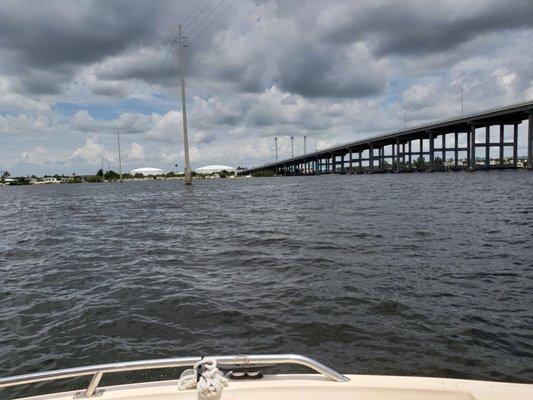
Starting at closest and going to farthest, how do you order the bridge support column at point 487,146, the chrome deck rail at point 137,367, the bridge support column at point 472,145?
1. the chrome deck rail at point 137,367
2. the bridge support column at point 472,145
3. the bridge support column at point 487,146

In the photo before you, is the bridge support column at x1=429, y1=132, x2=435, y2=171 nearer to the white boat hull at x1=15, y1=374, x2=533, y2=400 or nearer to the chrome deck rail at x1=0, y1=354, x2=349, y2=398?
the white boat hull at x1=15, y1=374, x2=533, y2=400

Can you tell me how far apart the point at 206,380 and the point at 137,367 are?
0.56m

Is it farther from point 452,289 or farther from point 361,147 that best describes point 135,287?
point 361,147

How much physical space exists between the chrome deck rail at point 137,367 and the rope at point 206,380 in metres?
0.09

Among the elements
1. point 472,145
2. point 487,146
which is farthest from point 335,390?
point 487,146

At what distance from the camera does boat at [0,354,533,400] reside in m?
3.15

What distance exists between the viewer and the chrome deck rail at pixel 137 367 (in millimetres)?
3031

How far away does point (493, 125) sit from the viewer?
4417 inches

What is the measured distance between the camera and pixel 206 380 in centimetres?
317

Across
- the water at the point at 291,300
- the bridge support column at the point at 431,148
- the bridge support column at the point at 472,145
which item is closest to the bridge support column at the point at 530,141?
the bridge support column at the point at 472,145

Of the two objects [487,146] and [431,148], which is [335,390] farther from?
[431,148]

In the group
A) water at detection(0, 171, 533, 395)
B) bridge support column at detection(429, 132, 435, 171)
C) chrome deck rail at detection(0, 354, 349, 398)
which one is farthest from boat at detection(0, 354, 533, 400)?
bridge support column at detection(429, 132, 435, 171)

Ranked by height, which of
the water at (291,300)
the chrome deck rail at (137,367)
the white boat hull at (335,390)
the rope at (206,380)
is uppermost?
the chrome deck rail at (137,367)

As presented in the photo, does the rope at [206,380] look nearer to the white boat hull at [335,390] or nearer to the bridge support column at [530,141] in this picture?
the white boat hull at [335,390]
